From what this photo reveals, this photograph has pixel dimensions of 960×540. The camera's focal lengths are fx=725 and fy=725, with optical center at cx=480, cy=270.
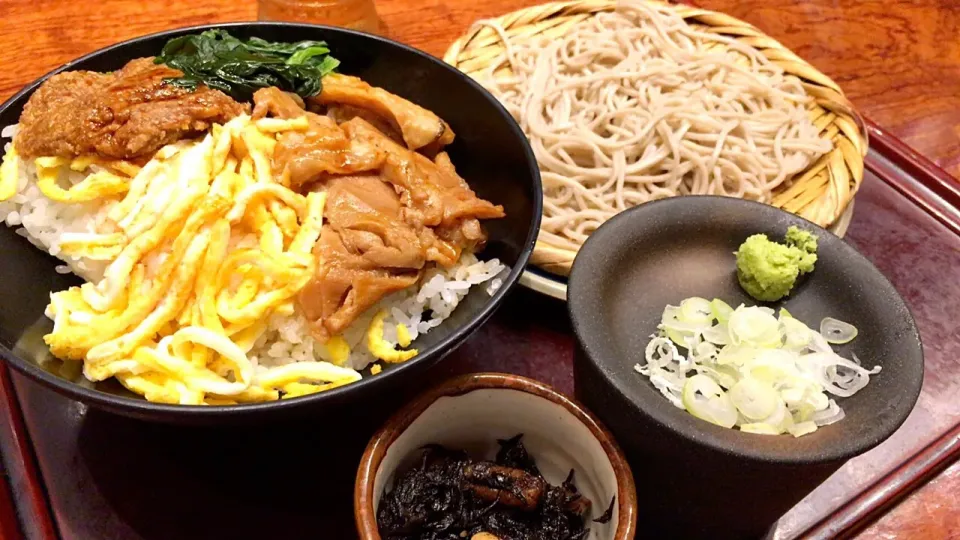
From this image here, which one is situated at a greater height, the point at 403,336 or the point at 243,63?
the point at 243,63

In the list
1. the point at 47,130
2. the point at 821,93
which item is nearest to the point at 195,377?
the point at 47,130

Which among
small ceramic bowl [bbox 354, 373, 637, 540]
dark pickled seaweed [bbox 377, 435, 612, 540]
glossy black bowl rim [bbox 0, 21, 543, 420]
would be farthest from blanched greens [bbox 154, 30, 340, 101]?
dark pickled seaweed [bbox 377, 435, 612, 540]

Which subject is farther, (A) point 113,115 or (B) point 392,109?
(B) point 392,109

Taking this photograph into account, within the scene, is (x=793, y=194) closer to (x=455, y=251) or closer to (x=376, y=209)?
(x=455, y=251)

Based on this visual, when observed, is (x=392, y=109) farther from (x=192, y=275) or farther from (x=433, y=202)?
(x=192, y=275)

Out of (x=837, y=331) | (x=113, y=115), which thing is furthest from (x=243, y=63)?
(x=837, y=331)

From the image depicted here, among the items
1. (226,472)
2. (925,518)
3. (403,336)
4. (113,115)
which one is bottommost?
(925,518)

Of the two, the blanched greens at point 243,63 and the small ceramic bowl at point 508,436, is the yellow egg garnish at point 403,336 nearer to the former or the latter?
the small ceramic bowl at point 508,436

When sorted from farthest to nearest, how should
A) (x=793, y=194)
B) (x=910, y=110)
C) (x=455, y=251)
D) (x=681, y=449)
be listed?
(x=910, y=110) → (x=793, y=194) → (x=455, y=251) → (x=681, y=449)
